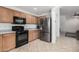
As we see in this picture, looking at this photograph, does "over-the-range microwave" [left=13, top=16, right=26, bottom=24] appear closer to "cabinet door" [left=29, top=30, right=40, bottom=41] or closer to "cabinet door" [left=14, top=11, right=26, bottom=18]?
"cabinet door" [left=14, top=11, right=26, bottom=18]

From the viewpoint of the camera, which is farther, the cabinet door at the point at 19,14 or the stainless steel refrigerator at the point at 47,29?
the stainless steel refrigerator at the point at 47,29

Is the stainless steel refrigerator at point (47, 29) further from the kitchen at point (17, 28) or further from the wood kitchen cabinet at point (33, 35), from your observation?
the wood kitchen cabinet at point (33, 35)

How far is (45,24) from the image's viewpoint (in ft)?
16.7

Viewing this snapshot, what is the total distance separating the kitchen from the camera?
11.8 feet

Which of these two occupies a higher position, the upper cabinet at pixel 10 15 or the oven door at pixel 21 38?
the upper cabinet at pixel 10 15

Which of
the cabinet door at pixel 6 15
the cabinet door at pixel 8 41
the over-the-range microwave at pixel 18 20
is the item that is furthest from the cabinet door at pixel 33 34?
the cabinet door at pixel 6 15

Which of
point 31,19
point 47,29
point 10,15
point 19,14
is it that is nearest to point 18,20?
point 19,14

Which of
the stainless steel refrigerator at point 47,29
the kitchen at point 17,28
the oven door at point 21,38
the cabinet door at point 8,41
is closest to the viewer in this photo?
the cabinet door at point 8,41

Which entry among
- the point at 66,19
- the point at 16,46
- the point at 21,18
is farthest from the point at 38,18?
the point at 16,46

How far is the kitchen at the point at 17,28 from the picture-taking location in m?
3.60

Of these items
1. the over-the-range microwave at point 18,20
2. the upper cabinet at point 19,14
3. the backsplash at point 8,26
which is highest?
the upper cabinet at point 19,14

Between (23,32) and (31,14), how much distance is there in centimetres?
82

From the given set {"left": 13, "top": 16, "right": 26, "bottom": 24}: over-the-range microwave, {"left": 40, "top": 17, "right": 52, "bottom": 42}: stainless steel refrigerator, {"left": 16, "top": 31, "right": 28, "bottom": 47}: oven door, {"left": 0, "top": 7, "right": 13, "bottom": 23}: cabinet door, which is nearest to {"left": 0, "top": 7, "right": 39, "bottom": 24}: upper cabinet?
{"left": 0, "top": 7, "right": 13, "bottom": 23}: cabinet door

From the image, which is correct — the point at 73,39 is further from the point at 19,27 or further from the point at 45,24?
the point at 19,27
